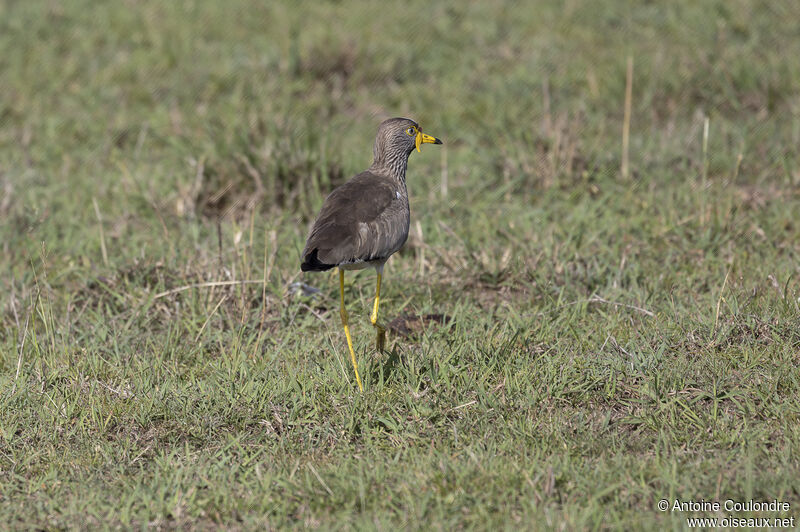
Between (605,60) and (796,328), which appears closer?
(796,328)

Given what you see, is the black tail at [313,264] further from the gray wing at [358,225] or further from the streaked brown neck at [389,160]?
the streaked brown neck at [389,160]

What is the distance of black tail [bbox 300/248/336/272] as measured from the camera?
427 cm

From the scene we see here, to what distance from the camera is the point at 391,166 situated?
5.20 meters

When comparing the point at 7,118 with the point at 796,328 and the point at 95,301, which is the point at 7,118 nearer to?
the point at 95,301

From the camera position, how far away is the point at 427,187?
23.4 ft

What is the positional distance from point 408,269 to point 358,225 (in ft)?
4.43

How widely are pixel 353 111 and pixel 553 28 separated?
235cm

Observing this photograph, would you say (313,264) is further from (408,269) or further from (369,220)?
(408,269)

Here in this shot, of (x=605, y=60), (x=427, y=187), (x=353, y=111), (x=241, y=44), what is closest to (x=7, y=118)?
(x=241, y=44)

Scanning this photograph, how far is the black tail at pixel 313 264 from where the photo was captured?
4266 millimetres

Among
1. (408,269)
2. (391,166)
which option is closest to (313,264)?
(391,166)

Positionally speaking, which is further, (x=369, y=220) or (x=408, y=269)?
(x=408, y=269)

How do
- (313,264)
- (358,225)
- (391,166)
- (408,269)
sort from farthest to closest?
(408,269) → (391,166) → (358,225) → (313,264)

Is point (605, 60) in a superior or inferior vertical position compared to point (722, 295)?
superior
